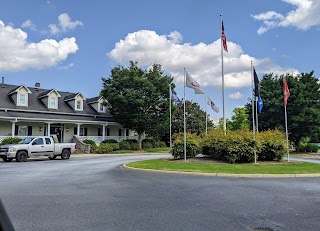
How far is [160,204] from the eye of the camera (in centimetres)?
867

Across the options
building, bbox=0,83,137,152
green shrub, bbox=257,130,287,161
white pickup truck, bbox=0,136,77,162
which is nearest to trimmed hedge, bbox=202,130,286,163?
green shrub, bbox=257,130,287,161

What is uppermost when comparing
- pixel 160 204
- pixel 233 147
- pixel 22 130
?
pixel 22 130

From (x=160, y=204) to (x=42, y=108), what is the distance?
3579 centimetres

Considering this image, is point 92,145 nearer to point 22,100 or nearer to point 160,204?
point 22,100

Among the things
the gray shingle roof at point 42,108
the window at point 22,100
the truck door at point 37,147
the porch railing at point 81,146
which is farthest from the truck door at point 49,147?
the window at point 22,100

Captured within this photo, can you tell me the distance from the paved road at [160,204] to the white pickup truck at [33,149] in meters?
12.6

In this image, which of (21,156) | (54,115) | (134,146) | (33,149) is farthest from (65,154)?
(134,146)

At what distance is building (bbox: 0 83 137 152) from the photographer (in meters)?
37.8

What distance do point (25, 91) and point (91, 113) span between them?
953 centimetres

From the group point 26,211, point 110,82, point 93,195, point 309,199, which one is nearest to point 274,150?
point 309,199

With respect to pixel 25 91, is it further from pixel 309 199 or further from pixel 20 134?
pixel 309 199

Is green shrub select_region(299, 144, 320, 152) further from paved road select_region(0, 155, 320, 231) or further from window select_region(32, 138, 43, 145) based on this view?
paved road select_region(0, 155, 320, 231)

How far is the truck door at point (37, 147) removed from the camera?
25703 mm

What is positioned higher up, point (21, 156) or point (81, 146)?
point (81, 146)
